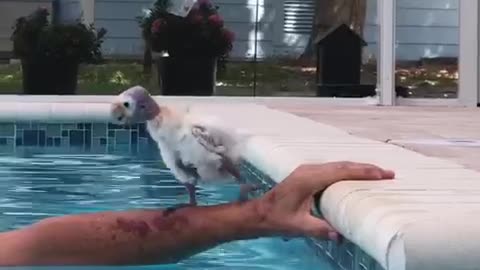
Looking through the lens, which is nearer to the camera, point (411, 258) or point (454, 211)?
point (411, 258)

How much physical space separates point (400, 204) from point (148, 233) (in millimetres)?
655

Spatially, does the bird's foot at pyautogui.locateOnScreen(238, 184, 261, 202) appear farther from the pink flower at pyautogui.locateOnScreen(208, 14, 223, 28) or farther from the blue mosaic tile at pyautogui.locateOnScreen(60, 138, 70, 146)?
the pink flower at pyautogui.locateOnScreen(208, 14, 223, 28)

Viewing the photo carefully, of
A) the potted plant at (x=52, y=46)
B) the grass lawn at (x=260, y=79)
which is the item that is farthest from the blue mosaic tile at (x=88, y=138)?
the potted plant at (x=52, y=46)

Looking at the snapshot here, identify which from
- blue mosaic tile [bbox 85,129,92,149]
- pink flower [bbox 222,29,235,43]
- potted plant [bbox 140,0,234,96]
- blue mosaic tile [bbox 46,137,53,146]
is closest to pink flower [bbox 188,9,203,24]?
potted plant [bbox 140,0,234,96]

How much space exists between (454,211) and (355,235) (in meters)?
0.21

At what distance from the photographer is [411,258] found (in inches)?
58.7

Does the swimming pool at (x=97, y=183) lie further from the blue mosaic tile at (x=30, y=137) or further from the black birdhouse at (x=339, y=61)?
the black birdhouse at (x=339, y=61)

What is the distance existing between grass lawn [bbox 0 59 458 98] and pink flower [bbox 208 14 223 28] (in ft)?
1.26

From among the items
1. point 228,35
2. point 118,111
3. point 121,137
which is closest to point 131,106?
point 118,111

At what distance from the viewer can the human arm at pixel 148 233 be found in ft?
6.75

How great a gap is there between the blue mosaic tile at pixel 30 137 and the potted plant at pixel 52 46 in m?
1.62

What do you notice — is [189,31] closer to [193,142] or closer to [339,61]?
[339,61]

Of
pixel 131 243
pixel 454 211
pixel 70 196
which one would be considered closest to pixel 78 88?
pixel 70 196

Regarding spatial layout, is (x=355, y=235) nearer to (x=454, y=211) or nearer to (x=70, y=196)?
(x=454, y=211)
